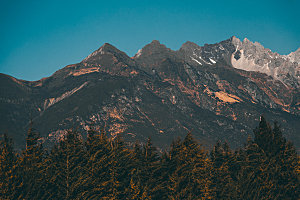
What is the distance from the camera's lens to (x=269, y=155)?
57406 millimetres

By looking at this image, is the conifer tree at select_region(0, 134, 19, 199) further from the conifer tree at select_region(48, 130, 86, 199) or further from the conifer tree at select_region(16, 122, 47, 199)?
the conifer tree at select_region(48, 130, 86, 199)

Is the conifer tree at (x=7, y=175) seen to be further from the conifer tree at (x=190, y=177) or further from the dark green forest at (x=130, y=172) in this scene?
Result: the conifer tree at (x=190, y=177)

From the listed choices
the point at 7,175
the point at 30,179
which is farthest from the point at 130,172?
the point at 7,175

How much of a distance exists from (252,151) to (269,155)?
10.8ft

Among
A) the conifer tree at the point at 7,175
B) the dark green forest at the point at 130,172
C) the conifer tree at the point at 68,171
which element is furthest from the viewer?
the conifer tree at the point at 68,171

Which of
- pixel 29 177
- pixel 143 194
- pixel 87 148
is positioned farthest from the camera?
pixel 87 148

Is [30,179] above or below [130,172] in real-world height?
below

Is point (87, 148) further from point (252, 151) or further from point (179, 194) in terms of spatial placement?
point (252, 151)

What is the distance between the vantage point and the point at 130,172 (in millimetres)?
44312

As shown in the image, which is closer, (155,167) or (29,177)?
(29,177)

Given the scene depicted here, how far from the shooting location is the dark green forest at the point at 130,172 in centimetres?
3722

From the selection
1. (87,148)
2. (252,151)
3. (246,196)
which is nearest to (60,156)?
(87,148)

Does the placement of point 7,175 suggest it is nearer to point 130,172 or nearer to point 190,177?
point 130,172

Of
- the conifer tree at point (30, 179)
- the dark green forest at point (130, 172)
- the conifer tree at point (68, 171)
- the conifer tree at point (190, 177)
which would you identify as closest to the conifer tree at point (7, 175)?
the dark green forest at point (130, 172)
